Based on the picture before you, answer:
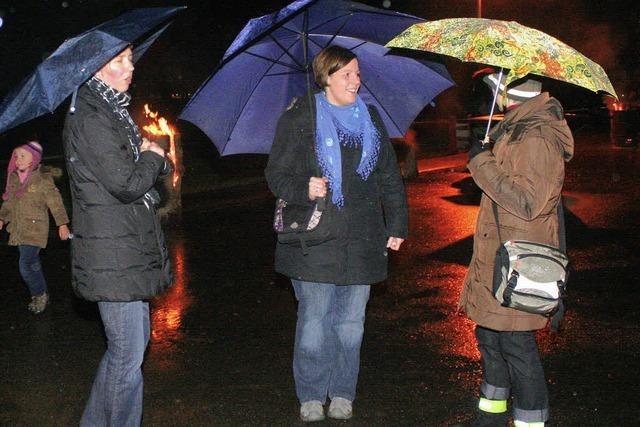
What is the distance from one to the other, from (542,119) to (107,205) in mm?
2102

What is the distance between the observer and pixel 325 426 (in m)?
4.59

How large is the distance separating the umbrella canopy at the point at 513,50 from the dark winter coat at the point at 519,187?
235 millimetres

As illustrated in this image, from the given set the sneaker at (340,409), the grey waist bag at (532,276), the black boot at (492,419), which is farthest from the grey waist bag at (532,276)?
the sneaker at (340,409)

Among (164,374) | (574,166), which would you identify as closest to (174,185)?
(164,374)

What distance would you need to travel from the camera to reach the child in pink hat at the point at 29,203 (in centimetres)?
682

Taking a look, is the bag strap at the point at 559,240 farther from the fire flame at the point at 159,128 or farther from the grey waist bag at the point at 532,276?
the fire flame at the point at 159,128

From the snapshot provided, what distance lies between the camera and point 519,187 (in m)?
3.80

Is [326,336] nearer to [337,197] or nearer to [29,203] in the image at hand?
[337,197]

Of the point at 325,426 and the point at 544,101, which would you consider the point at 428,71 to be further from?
the point at 325,426

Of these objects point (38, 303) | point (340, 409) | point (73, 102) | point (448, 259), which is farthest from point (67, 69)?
point (448, 259)

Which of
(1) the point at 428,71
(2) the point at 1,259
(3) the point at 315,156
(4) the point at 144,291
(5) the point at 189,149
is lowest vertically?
(5) the point at 189,149

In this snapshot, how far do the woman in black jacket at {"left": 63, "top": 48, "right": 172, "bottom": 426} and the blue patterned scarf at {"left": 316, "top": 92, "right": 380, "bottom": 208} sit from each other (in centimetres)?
92

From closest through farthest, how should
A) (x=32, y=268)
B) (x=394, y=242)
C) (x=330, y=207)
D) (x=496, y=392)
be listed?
(x=496, y=392)
(x=330, y=207)
(x=394, y=242)
(x=32, y=268)

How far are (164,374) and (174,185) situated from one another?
6.94m
